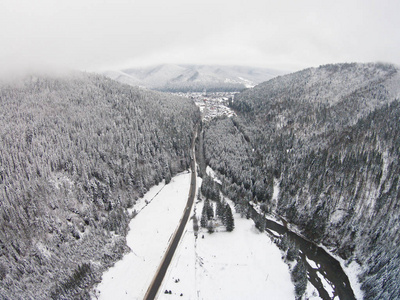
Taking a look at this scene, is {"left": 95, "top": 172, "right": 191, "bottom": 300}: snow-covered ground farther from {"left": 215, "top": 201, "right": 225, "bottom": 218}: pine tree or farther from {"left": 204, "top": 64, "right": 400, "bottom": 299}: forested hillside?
{"left": 204, "top": 64, "right": 400, "bottom": 299}: forested hillside

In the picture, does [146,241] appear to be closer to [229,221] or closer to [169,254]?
[169,254]

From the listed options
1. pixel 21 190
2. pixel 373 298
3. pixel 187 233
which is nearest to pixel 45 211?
pixel 21 190

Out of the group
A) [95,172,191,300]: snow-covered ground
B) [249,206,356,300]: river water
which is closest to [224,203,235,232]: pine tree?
[249,206,356,300]: river water

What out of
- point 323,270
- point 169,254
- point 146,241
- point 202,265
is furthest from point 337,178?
point 146,241

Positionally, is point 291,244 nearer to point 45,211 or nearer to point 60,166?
point 45,211

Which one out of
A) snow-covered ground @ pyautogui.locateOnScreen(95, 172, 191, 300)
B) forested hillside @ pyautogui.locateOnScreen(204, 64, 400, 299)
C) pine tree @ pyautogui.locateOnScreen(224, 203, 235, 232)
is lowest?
snow-covered ground @ pyautogui.locateOnScreen(95, 172, 191, 300)

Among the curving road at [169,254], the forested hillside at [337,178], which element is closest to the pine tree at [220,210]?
the curving road at [169,254]

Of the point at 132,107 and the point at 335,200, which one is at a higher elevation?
the point at 132,107
